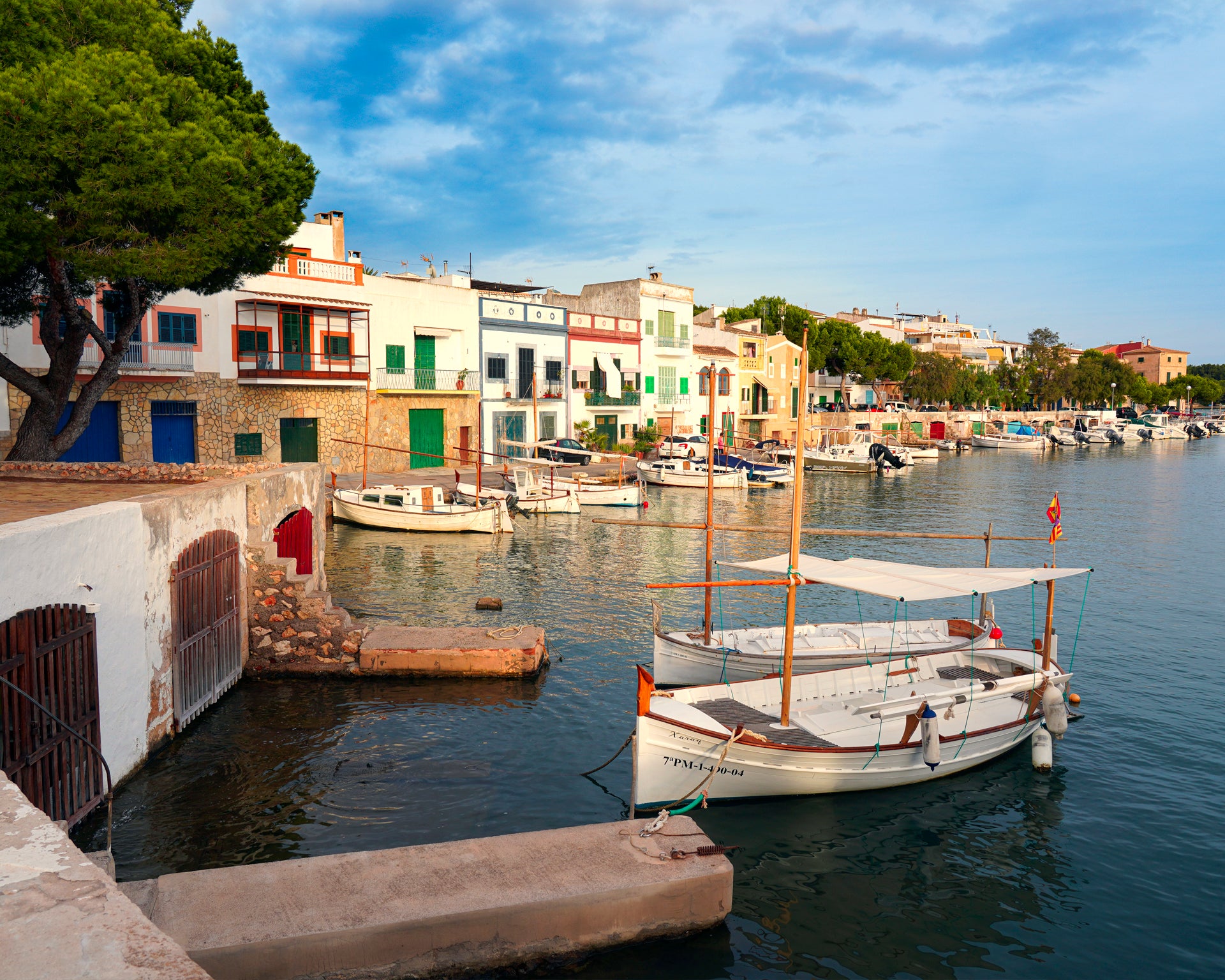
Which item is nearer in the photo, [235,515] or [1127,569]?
[235,515]

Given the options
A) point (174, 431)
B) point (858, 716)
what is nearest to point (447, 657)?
point (858, 716)

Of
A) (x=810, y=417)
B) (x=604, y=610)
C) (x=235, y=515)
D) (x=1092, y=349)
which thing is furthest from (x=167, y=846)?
(x=1092, y=349)

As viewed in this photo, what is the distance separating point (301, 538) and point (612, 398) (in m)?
37.2

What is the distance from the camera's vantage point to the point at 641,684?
38.4ft

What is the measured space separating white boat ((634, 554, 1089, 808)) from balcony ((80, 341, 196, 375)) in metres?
26.9

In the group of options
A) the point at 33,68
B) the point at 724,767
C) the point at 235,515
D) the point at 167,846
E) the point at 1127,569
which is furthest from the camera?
the point at 1127,569

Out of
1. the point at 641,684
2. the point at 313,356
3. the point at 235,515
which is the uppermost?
the point at 313,356

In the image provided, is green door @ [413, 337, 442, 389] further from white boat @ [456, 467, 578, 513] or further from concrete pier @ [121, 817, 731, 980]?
concrete pier @ [121, 817, 731, 980]

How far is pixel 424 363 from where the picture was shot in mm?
45219

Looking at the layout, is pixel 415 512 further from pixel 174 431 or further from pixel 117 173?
pixel 117 173

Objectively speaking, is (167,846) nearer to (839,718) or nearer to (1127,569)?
(839,718)

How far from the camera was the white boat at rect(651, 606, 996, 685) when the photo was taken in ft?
54.8

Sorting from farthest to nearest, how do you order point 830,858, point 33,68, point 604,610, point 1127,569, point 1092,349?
point 1092,349 < point 1127,569 < point 604,610 < point 33,68 < point 830,858

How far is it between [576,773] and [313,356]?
30149 millimetres
